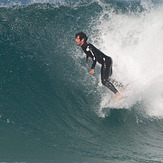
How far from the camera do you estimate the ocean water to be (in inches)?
277

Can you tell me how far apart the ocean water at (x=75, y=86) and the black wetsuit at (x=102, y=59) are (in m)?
0.84

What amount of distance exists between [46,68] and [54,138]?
3.31 metres

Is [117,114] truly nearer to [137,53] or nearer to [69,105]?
[69,105]

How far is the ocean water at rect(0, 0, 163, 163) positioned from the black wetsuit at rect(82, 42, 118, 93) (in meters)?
0.84

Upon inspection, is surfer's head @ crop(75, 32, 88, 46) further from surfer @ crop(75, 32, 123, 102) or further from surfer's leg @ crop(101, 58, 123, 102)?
surfer's leg @ crop(101, 58, 123, 102)

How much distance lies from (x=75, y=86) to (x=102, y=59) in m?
1.85

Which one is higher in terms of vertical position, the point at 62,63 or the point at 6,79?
the point at 62,63

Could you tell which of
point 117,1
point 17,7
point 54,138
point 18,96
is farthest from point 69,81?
point 117,1

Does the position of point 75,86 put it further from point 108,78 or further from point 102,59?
point 102,59

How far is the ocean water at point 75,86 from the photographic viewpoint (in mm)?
7043

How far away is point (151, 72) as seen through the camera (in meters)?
10.1

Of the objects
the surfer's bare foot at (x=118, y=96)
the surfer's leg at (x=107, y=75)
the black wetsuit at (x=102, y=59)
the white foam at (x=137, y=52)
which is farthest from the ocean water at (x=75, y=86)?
the black wetsuit at (x=102, y=59)

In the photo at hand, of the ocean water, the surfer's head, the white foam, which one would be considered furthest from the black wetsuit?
the white foam

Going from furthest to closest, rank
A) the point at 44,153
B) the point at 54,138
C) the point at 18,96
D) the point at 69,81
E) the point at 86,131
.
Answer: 1. the point at 69,81
2. the point at 18,96
3. the point at 86,131
4. the point at 54,138
5. the point at 44,153
